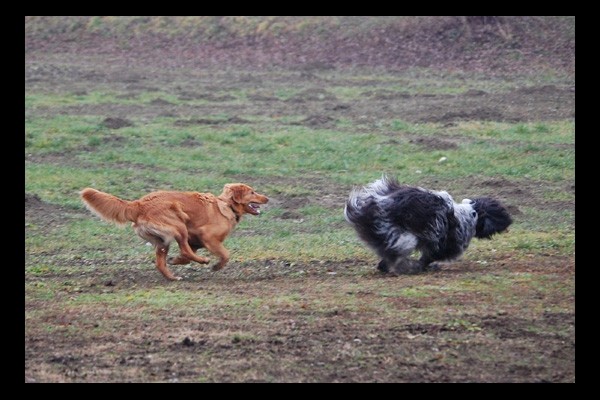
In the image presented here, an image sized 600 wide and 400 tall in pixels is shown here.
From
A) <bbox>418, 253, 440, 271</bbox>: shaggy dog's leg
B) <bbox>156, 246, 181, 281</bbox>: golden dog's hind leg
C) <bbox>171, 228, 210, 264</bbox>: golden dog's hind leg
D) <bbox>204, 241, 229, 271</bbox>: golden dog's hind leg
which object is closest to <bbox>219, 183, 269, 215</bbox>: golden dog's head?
<bbox>204, 241, 229, 271</bbox>: golden dog's hind leg

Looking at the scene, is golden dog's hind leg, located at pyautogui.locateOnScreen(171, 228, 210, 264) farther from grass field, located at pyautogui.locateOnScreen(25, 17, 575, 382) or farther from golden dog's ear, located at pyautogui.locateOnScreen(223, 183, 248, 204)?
golden dog's ear, located at pyautogui.locateOnScreen(223, 183, 248, 204)

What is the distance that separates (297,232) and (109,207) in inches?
137

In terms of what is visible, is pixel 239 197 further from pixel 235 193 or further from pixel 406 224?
pixel 406 224

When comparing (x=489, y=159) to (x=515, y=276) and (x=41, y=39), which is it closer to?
(x=515, y=276)

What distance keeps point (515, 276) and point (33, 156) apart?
35.3 ft

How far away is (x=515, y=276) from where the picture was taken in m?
9.93

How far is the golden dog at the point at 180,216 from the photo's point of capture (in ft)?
33.4

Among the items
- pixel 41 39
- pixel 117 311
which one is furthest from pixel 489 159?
pixel 41 39

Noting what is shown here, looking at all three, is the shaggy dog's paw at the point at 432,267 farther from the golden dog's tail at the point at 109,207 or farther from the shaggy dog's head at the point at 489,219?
the golden dog's tail at the point at 109,207

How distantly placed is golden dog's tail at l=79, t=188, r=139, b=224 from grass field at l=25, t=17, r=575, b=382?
0.68 metres

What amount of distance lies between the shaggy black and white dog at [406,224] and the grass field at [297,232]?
1.02 ft

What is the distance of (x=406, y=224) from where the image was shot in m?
10.4

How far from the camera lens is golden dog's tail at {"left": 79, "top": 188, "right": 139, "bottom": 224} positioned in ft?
33.2

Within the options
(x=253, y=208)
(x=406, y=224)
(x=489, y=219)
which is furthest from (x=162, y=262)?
(x=489, y=219)
